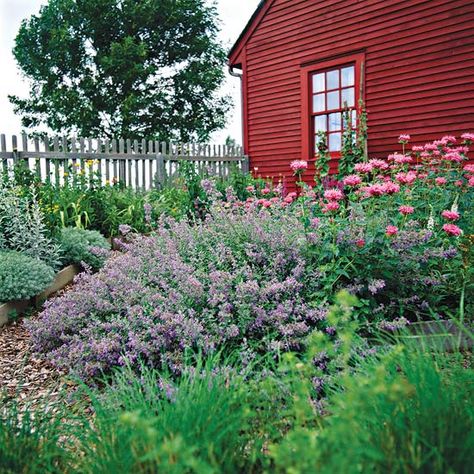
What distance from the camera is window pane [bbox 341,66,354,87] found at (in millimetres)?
9812

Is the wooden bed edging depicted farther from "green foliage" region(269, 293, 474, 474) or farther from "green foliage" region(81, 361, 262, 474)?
"green foliage" region(269, 293, 474, 474)

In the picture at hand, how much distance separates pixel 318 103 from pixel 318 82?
0.41 meters

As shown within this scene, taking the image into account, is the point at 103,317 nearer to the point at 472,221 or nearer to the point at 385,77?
the point at 472,221

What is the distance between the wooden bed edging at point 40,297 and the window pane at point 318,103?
6.19m

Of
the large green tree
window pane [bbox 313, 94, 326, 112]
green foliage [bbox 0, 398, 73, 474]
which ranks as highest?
the large green tree

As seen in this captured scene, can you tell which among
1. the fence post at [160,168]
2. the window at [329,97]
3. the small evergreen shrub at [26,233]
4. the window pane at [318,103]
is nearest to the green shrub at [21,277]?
the small evergreen shrub at [26,233]

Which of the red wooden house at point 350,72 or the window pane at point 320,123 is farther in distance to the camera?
the window pane at point 320,123

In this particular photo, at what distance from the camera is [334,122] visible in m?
10.1

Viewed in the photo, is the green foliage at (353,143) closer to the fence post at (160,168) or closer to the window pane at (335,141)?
the window pane at (335,141)

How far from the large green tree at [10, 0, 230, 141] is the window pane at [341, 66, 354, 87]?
40.4 ft

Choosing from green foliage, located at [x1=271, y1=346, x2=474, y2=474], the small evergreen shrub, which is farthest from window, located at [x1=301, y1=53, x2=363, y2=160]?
green foliage, located at [x1=271, y1=346, x2=474, y2=474]

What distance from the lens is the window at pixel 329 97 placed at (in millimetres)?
9766

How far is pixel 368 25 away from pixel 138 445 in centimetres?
933

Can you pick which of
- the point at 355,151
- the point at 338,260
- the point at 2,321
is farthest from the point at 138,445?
the point at 355,151
